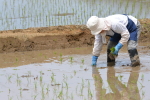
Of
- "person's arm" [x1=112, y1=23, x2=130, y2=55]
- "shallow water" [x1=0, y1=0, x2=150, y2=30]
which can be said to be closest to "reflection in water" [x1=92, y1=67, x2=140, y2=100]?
"person's arm" [x1=112, y1=23, x2=130, y2=55]

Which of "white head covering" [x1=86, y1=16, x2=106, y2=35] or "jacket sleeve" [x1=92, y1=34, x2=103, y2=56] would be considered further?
"jacket sleeve" [x1=92, y1=34, x2=103, y2=56]

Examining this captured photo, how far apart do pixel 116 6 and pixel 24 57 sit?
16.5 feet

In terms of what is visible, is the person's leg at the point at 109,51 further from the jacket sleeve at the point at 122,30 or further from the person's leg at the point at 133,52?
the jacket sleeve at the point at 122,30

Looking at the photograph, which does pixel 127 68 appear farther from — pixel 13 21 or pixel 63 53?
pixel 13 21

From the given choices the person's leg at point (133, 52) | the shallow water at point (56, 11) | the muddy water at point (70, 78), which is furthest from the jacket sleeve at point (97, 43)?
the shallow water at point (56, 11)

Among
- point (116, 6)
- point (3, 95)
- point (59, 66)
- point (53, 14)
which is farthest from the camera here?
point (116, 6)

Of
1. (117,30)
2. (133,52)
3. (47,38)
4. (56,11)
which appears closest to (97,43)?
(117,30)

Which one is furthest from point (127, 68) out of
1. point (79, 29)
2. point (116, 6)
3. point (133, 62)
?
point (116, 6)

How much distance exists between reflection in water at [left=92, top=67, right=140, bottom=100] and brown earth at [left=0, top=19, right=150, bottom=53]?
2.34 metres

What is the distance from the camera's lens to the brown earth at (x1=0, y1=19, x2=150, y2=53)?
758 centimetres

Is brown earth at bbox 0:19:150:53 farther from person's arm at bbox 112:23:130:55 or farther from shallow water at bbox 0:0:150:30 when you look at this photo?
person's arm at bbox 112:23:130:55

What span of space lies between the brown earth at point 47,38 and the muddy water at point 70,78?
50cm

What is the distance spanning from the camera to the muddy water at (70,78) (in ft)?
14.5

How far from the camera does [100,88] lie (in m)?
4.68
